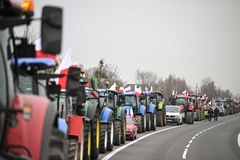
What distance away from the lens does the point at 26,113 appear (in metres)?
4.05

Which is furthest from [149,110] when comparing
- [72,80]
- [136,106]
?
[72,80]

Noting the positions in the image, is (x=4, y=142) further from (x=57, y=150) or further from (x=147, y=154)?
(x=147, y=154)

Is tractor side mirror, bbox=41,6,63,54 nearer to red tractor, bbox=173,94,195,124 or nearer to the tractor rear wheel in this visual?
the tractor rear wheel

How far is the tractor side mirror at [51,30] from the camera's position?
4020 millimetres

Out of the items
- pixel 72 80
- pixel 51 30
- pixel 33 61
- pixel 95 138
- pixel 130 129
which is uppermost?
pixel 51 30

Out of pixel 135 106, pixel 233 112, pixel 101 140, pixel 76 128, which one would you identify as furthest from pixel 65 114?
pixel 233 112

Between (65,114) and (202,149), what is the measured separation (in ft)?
34.2

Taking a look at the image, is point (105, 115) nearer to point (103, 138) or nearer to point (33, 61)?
point (103, 138)

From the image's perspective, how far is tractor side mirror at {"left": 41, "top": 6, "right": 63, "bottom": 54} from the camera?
13.2ft

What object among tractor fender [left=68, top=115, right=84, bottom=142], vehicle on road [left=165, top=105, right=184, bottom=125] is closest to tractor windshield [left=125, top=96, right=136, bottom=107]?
vehicle on road [left=165, top=105, right=184, bottom=125]

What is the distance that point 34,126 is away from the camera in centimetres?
407

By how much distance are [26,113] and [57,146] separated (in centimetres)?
57

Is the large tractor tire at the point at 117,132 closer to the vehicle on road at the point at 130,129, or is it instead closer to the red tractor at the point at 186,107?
the vehicle on road at the point at 130,129

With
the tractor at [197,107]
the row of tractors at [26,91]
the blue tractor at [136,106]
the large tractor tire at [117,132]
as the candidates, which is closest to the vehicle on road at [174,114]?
the tractor at [197,107]
